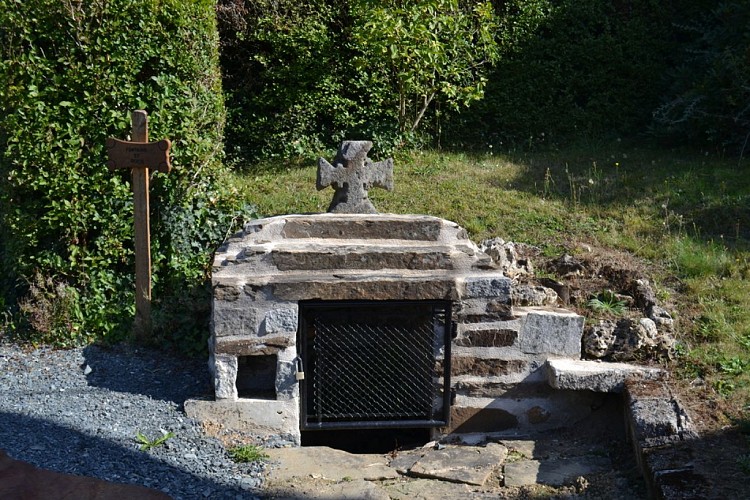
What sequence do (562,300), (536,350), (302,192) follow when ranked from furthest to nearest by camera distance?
(302,192) < (562,300) < (536,350)

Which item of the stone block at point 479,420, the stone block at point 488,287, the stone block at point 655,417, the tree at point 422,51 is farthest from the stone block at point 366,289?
the tree at point 422,51

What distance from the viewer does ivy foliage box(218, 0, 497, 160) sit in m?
9.73

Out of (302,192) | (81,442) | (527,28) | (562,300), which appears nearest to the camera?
(81,442)

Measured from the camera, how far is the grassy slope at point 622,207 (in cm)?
623

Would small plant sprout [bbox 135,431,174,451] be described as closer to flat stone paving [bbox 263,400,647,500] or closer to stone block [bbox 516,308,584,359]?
flat stone paving [bbox 263,400,647,500]

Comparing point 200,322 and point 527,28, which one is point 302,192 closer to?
point 200,322

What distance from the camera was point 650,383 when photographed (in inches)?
211

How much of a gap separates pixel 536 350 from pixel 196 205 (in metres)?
3.07

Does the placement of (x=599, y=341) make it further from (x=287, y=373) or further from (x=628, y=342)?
(x=287, y=373)

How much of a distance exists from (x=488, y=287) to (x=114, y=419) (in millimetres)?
2486

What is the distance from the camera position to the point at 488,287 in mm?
5586

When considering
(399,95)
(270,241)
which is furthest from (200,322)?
(399,95)

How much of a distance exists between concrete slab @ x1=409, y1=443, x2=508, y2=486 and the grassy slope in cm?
143

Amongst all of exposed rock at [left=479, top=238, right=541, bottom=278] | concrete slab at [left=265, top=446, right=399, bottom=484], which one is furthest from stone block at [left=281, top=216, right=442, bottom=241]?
concrete slab at [left=265, top=446, right=399, bottom=484]
